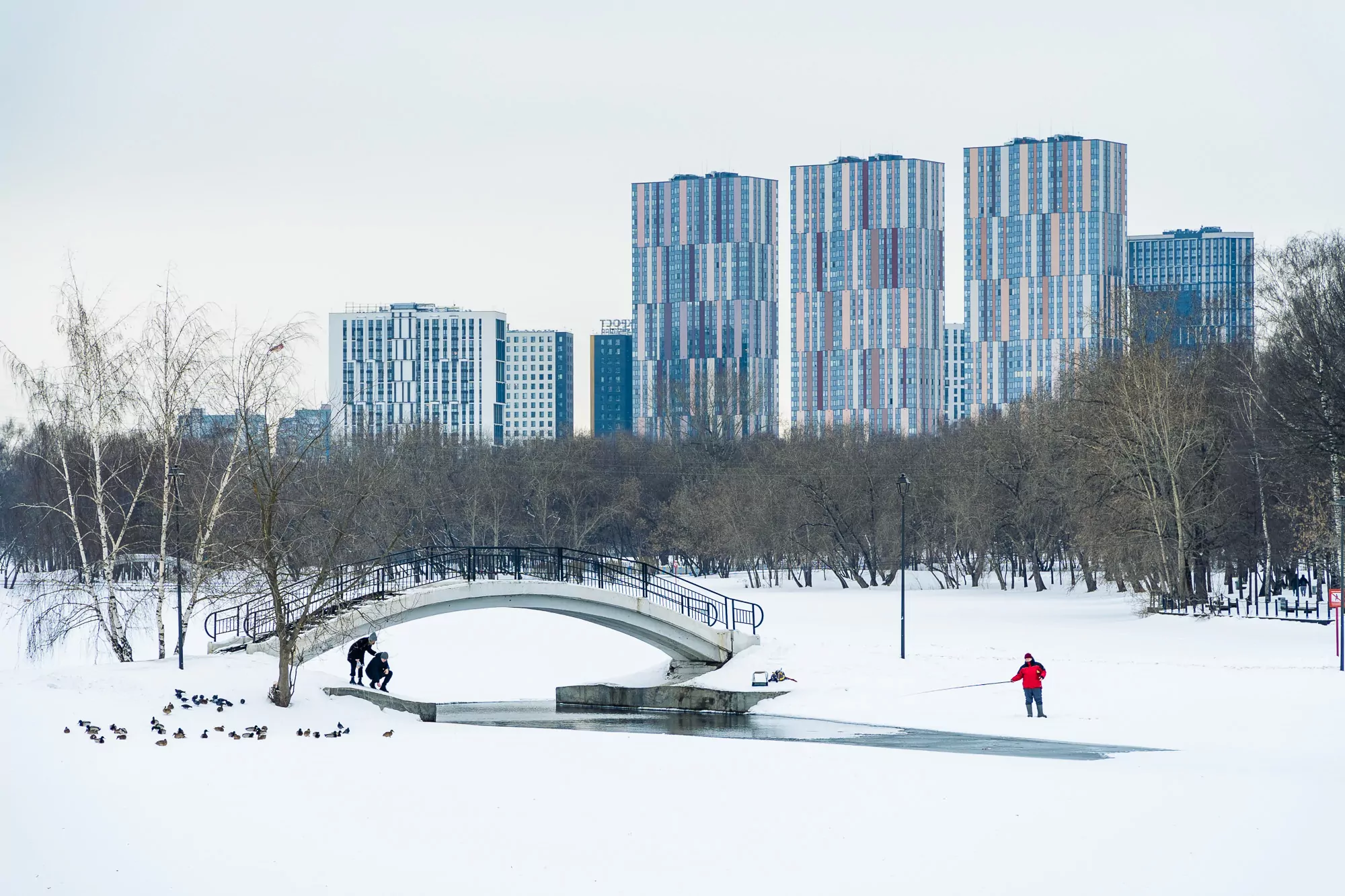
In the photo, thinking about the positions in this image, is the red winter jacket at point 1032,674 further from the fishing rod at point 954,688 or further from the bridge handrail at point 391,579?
the bridge handrail at point 391,579

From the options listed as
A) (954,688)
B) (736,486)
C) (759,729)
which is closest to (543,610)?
(759,729)

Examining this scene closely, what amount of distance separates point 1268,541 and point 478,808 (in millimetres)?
39733

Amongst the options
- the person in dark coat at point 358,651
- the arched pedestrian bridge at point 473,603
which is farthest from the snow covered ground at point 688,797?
the person in dark coat at point 358,651

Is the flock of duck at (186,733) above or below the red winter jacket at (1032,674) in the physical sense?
below

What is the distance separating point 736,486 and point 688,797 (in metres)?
69.5

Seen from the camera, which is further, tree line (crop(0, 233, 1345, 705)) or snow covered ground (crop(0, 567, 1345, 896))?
tree line (crop(0, 233, 1345, 705))

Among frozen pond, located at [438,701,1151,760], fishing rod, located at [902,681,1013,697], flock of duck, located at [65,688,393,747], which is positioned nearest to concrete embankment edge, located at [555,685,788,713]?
frozen pond, located at [438,701,1151,760]

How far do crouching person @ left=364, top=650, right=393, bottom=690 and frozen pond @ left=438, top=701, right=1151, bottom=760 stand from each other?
1771mm

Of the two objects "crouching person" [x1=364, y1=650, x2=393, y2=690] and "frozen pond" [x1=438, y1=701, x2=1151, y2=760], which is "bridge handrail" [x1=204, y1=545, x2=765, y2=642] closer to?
"crouching person" [x1=364, y1=650, x2=393, y2=690]

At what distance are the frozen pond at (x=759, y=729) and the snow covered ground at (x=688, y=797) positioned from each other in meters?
0.87

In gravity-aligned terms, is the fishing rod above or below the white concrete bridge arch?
below

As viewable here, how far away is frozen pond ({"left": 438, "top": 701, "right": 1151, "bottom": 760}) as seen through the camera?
2531cm

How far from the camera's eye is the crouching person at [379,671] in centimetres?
3350

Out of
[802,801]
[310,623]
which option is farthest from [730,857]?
[310,623]
